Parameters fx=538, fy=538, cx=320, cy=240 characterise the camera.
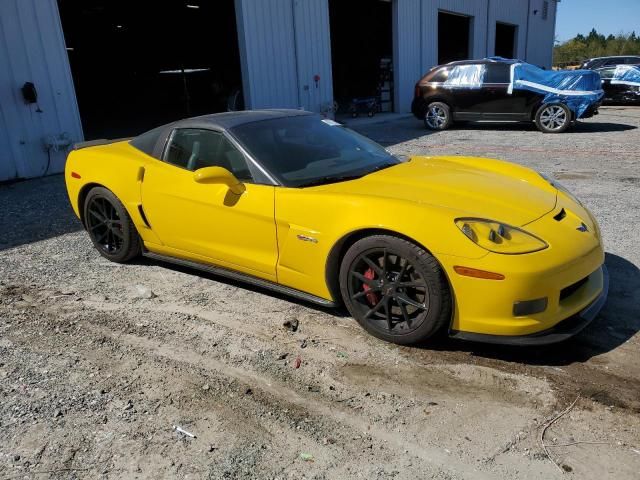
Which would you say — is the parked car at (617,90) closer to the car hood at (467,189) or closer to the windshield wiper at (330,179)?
the car hood at (467,189)

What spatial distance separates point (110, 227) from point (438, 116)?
33.5 ft

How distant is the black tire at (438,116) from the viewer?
13000 millimetres

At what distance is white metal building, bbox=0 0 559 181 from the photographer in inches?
352

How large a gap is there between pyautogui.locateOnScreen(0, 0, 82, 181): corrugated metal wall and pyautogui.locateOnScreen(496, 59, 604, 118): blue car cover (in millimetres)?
9154

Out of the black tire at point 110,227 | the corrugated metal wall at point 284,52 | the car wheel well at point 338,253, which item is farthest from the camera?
the corrugated metal wall at point 284,52

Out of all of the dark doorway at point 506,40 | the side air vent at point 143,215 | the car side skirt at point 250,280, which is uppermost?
the dark doorway at point 506,40

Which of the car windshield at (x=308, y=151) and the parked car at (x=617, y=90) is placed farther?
the parked car at (x=617, y=90)

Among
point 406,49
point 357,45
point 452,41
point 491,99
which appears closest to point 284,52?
point 491,99

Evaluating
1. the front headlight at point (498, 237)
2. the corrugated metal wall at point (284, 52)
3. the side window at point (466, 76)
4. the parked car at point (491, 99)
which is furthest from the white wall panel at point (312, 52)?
the front headlight at point (498, 237)

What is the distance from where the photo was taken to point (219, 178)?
11.3ft

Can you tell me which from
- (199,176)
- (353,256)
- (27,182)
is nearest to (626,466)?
(353,256)

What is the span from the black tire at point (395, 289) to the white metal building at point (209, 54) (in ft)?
25.7

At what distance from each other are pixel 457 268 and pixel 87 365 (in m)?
2.15

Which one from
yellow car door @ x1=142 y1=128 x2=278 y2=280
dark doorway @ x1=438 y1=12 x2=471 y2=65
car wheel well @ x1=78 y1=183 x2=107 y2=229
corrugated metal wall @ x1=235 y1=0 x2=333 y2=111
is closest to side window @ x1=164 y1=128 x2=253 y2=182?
yellow car door @ x1=142 y1=128 x2=278 y2=280
